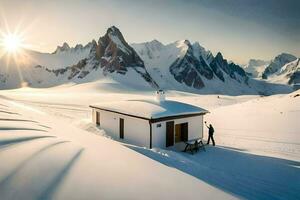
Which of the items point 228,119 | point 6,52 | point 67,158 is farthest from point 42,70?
point 67,158

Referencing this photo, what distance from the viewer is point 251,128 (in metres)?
19.6

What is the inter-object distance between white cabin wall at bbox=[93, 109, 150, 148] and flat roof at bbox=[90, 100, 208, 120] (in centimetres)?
37

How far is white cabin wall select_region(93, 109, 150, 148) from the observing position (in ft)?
47.2

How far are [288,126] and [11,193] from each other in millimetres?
20248

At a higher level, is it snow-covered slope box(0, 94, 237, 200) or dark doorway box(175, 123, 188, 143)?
snow-covered slope box(0, 94, 237, 200)

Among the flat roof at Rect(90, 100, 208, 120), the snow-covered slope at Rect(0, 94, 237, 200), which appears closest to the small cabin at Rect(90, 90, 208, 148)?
the flat roof at Rect(90, 100, 208, 120)

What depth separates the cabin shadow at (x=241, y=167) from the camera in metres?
8.51

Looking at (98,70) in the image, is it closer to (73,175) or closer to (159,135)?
(159,135)

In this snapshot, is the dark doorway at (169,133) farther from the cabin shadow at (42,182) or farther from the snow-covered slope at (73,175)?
the cabin shadow at (42,182)

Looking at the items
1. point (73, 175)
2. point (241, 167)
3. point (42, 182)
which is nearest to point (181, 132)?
point (241, 167)

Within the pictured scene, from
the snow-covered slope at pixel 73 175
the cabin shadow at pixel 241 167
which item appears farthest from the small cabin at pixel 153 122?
the snow-covered slope at pixel 73 175

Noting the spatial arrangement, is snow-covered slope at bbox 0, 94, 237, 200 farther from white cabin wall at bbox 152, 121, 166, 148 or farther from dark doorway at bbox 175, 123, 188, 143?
dark doorway at bbox 175, 123, 188, 143

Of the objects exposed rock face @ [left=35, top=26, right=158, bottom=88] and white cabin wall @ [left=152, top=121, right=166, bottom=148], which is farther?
exposed rock face @ [left=35, top=26, right=158, bottom=88]

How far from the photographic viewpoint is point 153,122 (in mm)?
14000
